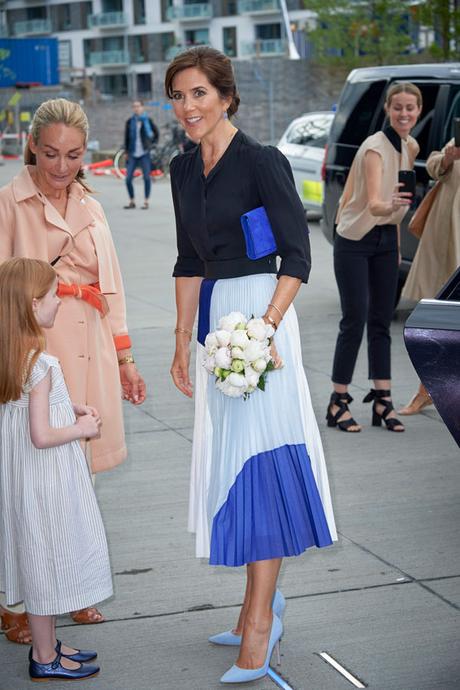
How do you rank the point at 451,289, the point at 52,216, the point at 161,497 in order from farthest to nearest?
1. the point at 161,497
2. the point at 52,216
3. the point at 451,289

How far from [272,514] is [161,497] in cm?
223

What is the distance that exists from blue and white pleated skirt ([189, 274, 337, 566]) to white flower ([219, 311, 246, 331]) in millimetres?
171

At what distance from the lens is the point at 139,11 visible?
97500mm

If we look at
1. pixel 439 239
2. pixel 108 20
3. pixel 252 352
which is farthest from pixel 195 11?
pixel 252 352

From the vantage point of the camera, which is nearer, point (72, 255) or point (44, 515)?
point (44, 515)

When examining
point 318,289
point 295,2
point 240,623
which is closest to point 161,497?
point 240,623

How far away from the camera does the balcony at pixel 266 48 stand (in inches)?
3442

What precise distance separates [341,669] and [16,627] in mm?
1224

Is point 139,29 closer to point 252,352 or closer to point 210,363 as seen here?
point 210,363

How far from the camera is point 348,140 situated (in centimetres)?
1162

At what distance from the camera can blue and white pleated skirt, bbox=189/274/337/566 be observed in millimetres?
4086

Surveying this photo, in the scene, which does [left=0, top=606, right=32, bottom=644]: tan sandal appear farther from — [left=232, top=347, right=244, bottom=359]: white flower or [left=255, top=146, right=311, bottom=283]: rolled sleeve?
[left=255, top=146, right=311, bottom=283]: rolled sleeve

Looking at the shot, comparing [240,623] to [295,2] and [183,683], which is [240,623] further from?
[295,2]

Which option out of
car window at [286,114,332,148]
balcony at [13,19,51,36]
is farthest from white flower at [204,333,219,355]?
balcony at [13,19,51,36]
